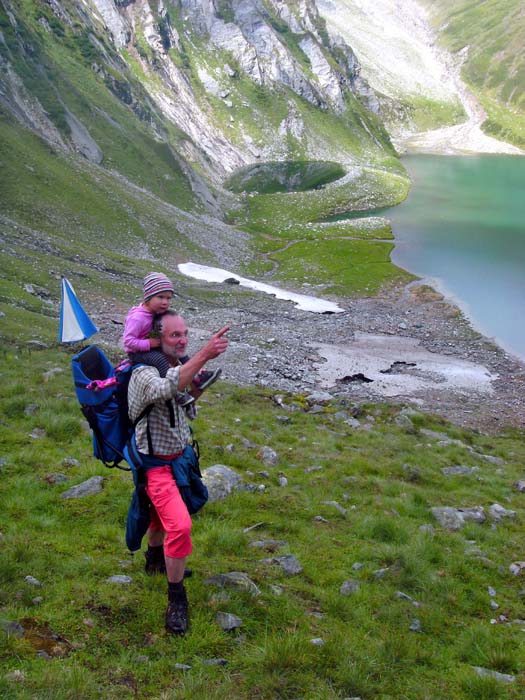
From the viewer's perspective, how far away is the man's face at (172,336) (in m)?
6.18

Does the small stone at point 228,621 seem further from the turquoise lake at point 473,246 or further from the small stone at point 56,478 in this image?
the turquoise lake at point 473,246

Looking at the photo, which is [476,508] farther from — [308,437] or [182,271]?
[182,271]

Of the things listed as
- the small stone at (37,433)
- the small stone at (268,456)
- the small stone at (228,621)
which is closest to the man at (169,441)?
the small stone at (228,621)

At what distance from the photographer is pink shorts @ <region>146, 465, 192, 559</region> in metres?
6.00

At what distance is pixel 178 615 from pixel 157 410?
2.33 meters

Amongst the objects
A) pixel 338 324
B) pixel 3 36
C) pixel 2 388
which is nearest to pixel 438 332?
pixel 338 324

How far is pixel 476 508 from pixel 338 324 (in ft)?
110

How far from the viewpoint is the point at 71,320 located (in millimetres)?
7344

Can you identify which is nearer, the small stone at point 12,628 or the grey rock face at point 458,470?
the small stone at point 12,628

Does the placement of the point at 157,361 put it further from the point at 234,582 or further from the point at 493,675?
the point at 493,675

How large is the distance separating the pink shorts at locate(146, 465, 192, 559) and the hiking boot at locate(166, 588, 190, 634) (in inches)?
21.3

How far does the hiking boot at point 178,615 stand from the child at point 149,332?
2244 millimetres

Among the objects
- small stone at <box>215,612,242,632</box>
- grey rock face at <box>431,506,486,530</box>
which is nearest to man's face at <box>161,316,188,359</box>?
small stone at <box>215,612,242,632</box>

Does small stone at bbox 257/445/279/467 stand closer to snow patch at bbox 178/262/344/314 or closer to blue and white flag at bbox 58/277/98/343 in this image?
blue and white flag at bbox 58/277/98/343
